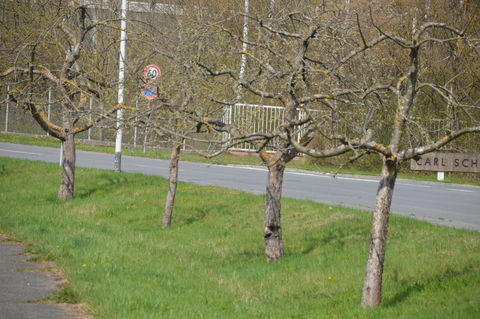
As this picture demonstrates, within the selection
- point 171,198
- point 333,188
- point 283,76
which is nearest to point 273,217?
point 283,76

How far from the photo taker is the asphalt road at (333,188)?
16109mm

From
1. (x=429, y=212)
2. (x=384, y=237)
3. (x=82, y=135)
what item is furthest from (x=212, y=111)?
(x=82, y=135)

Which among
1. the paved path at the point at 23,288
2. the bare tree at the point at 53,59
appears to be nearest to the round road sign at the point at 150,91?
the paved path at the point at 23,288

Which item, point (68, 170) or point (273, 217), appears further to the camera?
point (68, 170)

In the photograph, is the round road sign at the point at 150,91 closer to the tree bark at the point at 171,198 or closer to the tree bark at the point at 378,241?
the tree bark at the point at 171,198

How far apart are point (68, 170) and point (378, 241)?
11222 millimetres

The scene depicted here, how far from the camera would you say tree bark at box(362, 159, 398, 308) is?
807 centimetres

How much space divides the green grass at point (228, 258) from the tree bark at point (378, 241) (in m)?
0.18

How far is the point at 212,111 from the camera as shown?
11.4 metres

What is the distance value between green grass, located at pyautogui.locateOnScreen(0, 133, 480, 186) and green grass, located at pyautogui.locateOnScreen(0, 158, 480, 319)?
748 cm

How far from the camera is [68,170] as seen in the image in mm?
18094

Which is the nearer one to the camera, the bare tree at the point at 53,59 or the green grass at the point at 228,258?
the green grass at the point at 228,258

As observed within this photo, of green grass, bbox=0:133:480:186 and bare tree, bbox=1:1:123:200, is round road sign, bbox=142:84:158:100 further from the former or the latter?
green grass, bbox=0:133:480:186

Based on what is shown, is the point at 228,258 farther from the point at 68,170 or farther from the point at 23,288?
the point at 68,170
